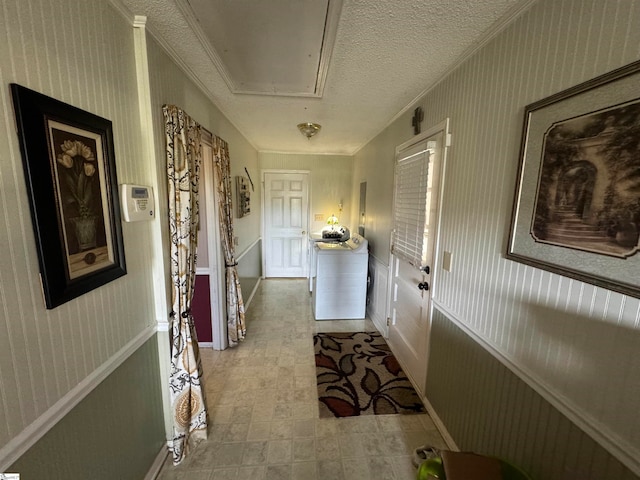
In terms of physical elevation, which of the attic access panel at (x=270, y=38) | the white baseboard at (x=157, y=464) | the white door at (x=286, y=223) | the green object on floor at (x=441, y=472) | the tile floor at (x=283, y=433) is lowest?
the tile floor at (x=283, y=433)

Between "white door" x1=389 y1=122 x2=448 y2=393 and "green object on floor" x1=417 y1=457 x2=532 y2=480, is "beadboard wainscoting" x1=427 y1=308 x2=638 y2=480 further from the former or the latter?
"white door" x1=389 y1=122 x2=448 y2=393

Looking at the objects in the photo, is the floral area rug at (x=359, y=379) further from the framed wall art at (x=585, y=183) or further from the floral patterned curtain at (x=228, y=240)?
the framed wall art at (x=585, y=183)

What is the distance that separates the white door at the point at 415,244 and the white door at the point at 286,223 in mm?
2484

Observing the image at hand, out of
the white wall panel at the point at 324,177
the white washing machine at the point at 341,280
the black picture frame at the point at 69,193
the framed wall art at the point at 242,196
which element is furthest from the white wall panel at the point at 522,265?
the white wall panel at the point at 324,177

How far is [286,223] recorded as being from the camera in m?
4.88

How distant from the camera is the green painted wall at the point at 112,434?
35.0 inches

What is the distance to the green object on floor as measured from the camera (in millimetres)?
1092

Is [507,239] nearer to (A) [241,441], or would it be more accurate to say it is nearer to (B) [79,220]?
(B) [79,220]

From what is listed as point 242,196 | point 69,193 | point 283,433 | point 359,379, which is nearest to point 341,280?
point 359,379

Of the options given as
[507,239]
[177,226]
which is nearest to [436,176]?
[507,239]

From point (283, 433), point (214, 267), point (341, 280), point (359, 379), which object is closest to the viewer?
point (283, 433)

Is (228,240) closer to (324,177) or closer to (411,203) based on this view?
(411,203)

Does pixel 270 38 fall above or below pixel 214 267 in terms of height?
above

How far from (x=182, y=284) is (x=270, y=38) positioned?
143cm
